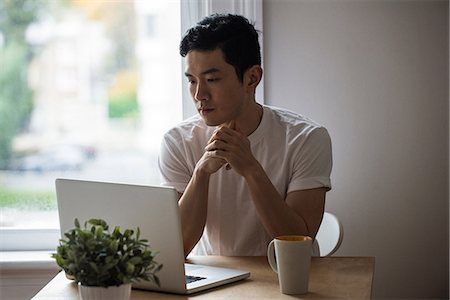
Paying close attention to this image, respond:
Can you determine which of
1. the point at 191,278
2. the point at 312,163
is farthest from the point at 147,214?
the point at 312,163

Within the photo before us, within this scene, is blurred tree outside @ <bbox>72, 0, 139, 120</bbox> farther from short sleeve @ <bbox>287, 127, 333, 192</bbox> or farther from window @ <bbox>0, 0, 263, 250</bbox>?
short sleeve @ <bbox>287, 127, 333, 192</bbox>

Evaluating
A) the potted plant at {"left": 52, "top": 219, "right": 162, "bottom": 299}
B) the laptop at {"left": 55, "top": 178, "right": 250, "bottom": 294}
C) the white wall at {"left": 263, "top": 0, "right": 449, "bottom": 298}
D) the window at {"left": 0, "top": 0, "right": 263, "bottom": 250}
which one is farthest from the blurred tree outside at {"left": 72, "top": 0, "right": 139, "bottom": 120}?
the potted plant at {"left": 52, "top": 219, "right": 162, "bottom": 299}

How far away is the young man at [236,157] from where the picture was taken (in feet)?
6.84

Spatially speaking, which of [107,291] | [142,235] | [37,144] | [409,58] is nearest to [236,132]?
[142,235]

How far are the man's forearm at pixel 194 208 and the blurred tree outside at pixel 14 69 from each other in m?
1.20

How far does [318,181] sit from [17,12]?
4.93ft

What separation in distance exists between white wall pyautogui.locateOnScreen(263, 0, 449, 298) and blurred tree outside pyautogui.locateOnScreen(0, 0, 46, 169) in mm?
928

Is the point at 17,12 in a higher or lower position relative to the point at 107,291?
higher

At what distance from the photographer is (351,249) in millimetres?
2893

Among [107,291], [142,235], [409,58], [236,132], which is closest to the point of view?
[107,291]

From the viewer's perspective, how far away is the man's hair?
219 cm

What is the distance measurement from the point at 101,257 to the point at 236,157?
77 cm

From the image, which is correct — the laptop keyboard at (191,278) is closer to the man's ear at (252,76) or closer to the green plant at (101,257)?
the green plant at (101,257)

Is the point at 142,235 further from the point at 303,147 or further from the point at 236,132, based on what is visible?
the point at 303,147
